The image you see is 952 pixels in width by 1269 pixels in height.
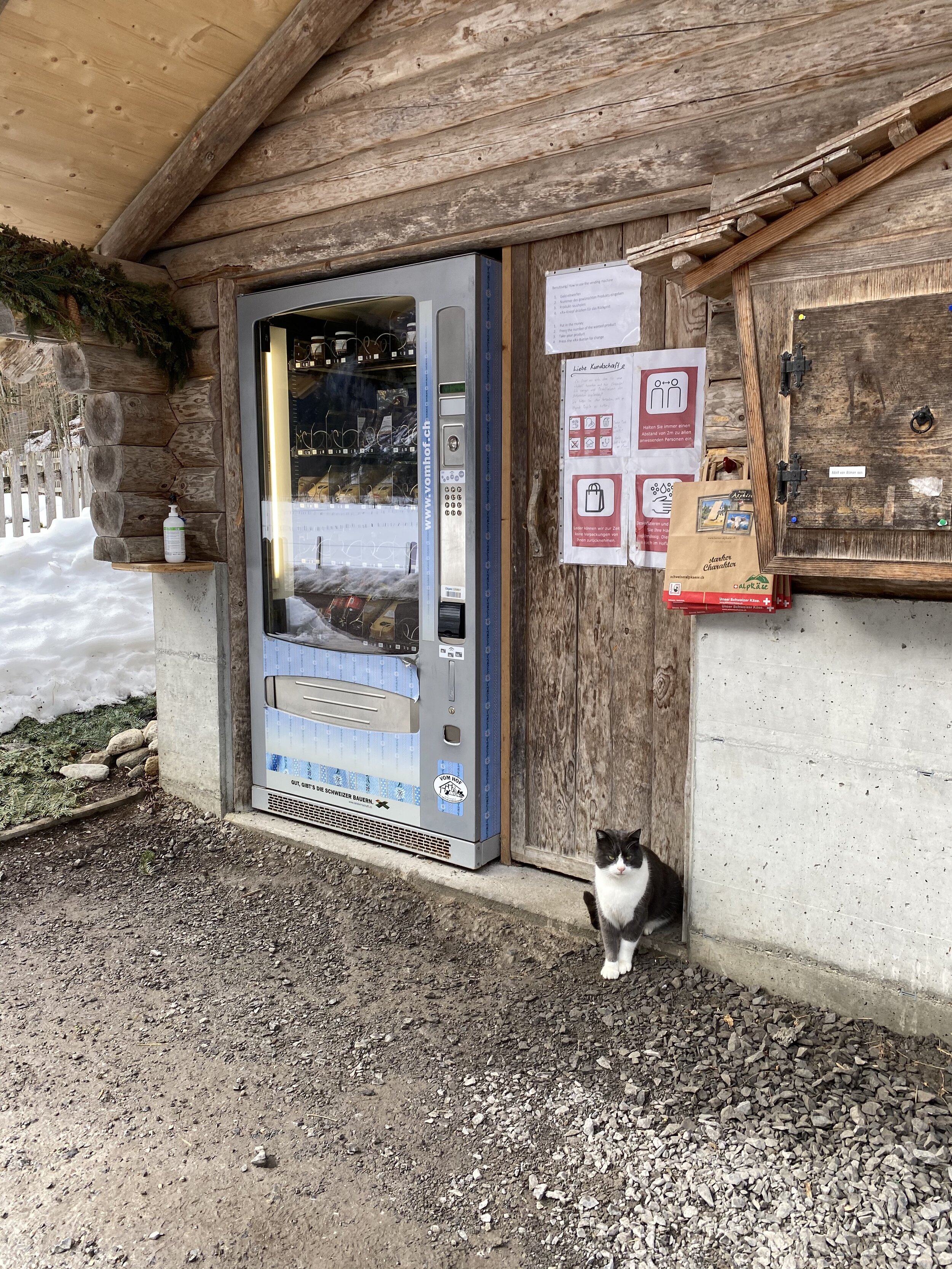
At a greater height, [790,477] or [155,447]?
[155,447]

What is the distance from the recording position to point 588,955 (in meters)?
3.17

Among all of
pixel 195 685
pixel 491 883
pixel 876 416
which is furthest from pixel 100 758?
pixel 876 416

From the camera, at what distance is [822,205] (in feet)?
6.96

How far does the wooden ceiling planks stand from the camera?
316 centimetres

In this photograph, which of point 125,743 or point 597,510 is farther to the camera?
point 125,743

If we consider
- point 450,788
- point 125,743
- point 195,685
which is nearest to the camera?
point 450,788

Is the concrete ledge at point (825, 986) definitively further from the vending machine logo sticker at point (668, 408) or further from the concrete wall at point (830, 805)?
the vending machine logo sticker at point (668, 408)

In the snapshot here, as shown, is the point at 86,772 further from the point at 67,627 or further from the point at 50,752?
the point at 67,627

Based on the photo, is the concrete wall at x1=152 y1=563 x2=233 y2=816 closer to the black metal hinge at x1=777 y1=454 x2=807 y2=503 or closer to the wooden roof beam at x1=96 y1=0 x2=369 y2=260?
the wooden roof beam at x1=96 y1=0 x2=369 y2=260

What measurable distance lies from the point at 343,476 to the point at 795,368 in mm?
2282

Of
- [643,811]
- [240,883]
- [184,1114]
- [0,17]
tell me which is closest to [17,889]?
[240,883]

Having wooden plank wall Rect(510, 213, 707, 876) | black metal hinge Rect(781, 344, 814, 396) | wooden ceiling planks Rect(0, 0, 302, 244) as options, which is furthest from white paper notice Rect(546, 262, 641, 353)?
wooden ceiling planks Rect(0, 0, 302, 244)

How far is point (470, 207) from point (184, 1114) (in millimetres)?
3131

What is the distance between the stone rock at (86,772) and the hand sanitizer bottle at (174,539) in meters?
1.48
